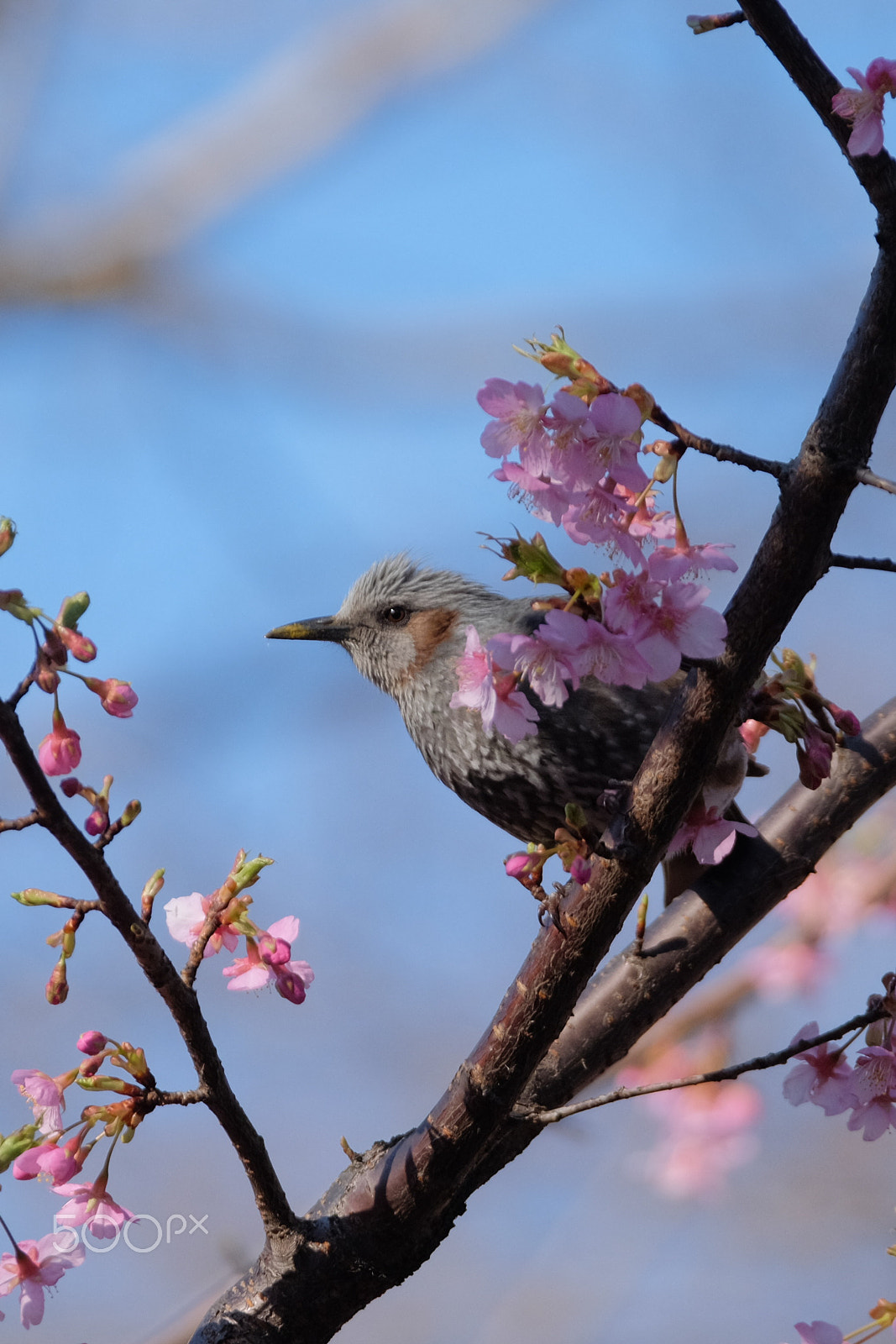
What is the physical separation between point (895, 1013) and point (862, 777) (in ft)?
3.54

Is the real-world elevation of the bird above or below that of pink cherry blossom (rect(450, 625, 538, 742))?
above

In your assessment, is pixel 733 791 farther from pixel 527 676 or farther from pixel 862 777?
pixel 862 777

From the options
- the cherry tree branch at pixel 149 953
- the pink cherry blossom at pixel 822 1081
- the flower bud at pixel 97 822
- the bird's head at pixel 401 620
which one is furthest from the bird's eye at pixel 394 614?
the flower bud at pixel 97 822

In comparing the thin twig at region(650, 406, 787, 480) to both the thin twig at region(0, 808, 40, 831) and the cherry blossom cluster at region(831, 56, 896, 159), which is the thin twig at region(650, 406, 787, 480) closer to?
the cherry blossom cluster at region(831, 56, 896, 159)

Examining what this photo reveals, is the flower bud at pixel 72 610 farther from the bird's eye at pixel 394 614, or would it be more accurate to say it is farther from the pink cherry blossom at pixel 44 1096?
the bird's eye at pixel 394 614

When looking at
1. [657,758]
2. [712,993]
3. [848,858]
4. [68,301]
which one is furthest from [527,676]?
[68,301]

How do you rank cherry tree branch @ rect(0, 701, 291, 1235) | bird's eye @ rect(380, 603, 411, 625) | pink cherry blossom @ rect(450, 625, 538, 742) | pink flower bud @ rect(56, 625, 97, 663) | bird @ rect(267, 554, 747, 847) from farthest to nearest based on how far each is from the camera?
1. bird's eye @ rect(380, 603, 411, 625)
2. bird @ rect(267, 554, 747, 847)
3. pink cherry blossom @ rect(450, 625, 538, 742)
4. pink flower bud @ rect(56, 625, 97, 663)
5. cherry tree branch @ rect(0, 701, 291, 1235)

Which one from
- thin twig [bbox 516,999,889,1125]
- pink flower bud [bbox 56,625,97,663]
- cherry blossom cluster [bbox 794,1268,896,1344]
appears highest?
pink flower bud [bbox 56,625,97,663]

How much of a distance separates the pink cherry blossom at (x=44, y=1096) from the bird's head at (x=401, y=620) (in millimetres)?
1974

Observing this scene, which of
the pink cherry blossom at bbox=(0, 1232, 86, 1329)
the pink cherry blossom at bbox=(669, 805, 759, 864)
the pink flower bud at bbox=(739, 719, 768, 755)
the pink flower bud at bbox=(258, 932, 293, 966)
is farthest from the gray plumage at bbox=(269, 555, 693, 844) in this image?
the pink cherry blossom at bbox=(0, 1232, 86, 1329)

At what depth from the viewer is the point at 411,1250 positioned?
224 cm

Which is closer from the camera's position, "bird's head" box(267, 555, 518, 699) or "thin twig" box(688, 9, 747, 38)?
"thin twig" box(688, 9, 747, 38)

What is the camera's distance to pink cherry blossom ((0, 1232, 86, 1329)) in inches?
78.8

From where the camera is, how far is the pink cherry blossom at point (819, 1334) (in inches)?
82.7
